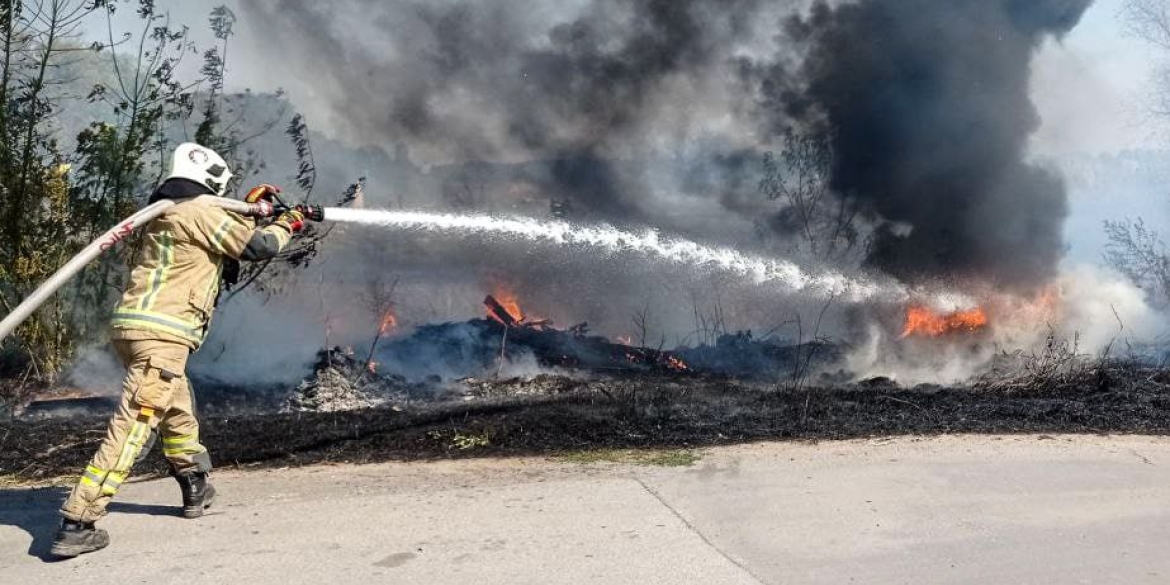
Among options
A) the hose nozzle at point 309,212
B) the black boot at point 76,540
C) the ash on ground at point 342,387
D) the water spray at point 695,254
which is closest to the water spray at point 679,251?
the water spray at point 695,254

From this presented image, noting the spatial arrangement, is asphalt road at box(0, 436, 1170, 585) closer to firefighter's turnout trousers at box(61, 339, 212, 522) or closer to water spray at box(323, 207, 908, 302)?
firefighter's turnout trousers at box(61, 339, 212, 522)

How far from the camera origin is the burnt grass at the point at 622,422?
4859 mm

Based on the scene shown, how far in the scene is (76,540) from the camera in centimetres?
345

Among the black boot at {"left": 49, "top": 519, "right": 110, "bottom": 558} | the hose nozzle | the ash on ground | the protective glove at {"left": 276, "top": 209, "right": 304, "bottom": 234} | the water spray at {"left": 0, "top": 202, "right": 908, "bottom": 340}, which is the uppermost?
the water spray at {"left": 0, "top": 202, "right": 908, "bottom": 340}

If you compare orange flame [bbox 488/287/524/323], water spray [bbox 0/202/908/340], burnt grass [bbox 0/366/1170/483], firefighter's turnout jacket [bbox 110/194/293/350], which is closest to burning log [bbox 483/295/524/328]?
orange flame [bbox 488/287/524/323]

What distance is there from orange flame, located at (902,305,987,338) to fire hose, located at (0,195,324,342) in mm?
8649

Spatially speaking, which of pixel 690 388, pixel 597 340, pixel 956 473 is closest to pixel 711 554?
pixel 956 473

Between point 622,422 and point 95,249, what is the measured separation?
2886mm

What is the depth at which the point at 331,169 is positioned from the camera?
9.82 meters

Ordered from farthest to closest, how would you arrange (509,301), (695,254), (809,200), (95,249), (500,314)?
(809,200) → (695,254) → (509,301) → (500,314) → (95,249)

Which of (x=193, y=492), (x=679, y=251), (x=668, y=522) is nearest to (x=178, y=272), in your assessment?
(x=193, y=492)

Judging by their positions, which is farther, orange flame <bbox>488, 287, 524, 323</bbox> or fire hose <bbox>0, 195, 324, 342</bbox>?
orange flame <bbox>488, 287, 524, 323</bbox>

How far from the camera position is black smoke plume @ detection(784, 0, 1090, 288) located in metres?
11.5

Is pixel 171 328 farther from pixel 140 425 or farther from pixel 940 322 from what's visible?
pixel 940 322
